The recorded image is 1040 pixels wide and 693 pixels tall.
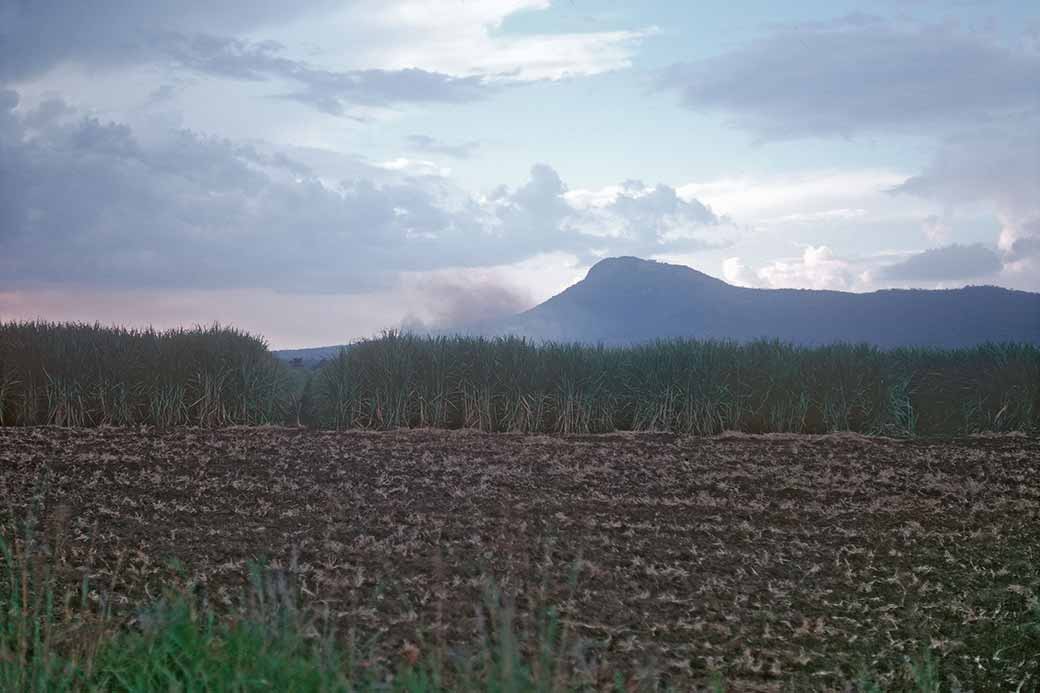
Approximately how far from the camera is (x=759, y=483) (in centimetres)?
1288

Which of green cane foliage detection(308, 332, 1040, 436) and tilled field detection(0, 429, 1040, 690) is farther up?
green cane foliage detection(308, 332, 1040, 436)

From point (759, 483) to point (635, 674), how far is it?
299 inches

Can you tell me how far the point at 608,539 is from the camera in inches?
355

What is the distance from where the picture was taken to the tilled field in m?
6.50

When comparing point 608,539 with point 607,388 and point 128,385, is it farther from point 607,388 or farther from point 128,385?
point 128,385

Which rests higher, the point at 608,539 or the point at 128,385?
the point at 128,385

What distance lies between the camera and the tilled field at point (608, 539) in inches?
256

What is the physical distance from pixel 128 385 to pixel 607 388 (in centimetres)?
842

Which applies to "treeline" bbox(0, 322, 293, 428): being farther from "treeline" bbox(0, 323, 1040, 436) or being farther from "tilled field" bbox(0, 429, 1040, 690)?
"tilled field" bbox(0, 429, 1040, 690)

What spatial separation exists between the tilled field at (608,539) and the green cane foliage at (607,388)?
2154mm

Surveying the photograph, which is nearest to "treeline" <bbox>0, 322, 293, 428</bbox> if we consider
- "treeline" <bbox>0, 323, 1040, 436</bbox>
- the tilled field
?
"treeline" <bbox>0, 323, 1040, 436</bbox>

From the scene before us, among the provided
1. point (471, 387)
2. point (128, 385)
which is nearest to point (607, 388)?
point (471, 387)

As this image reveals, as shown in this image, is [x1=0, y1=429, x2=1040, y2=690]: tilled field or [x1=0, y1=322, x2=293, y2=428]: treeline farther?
[x1=0, y1=322, x2=293, y2=428]: treeline

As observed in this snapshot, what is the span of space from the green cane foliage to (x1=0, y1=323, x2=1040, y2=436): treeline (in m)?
0.02
